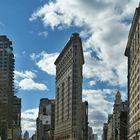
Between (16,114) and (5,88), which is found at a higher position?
(16,114)

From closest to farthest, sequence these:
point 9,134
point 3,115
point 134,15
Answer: point 9,134, point 3,115, point 134,15

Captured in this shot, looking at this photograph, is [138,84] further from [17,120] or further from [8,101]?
[17,120]

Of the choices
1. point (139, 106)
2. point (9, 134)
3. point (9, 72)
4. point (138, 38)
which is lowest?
point (9, 134)

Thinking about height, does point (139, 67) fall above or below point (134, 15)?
below

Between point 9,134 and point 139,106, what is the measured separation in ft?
152

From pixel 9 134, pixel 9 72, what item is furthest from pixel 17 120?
pixel 9 134

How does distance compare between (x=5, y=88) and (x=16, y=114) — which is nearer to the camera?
(x=5, y=88)

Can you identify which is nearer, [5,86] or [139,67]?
[5,86]

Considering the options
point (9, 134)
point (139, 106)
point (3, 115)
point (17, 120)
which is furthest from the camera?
point (17, 120)

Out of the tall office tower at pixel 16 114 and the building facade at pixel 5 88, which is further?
the tall office tower at pixel 16 114

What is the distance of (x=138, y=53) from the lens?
422 ft

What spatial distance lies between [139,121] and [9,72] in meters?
34.0

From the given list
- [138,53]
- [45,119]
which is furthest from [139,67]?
[45,119]

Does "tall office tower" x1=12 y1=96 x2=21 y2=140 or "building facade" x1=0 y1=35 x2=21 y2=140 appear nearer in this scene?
"building facade" x1=0 y1=35 x2=21 y2=140
